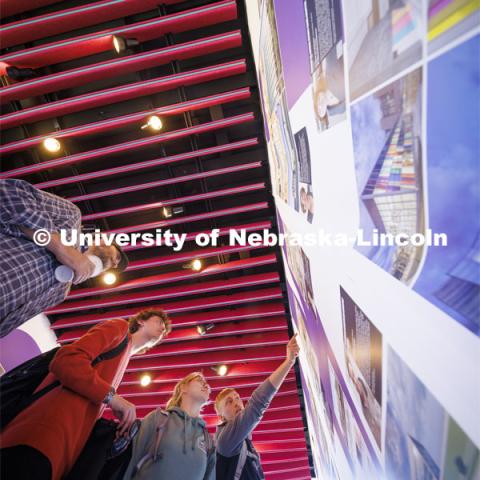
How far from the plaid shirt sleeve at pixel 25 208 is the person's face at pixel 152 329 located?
87 centimetres

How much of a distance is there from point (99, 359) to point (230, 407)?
1.53 m

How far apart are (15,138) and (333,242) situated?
3718 mm

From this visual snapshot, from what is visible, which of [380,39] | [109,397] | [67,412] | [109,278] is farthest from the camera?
[109,278]

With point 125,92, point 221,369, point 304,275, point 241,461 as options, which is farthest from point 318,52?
point 221,369

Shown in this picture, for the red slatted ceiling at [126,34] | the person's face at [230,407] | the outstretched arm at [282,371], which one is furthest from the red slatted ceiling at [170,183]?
the person's face at [230,407]

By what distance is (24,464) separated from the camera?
3.57ft

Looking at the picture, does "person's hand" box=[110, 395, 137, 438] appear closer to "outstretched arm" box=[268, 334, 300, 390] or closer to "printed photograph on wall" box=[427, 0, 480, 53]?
"outstretched arm" box=[268, 334, 300, 390]

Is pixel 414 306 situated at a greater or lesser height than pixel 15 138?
lesser

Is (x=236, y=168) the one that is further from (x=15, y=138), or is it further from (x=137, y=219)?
(x=15, y=138)

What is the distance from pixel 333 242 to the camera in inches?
33.5

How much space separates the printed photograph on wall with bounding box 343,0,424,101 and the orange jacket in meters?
1.58

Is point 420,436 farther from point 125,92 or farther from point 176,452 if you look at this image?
point 125,92

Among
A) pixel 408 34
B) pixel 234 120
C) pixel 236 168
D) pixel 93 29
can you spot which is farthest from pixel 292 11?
pixel 93 29

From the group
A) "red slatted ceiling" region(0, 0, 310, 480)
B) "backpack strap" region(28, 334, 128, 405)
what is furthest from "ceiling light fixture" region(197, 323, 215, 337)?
"backpack strap" region(28, 334, 128, 405)
